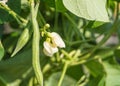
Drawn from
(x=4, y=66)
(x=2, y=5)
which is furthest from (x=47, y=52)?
(x=4, y=66)

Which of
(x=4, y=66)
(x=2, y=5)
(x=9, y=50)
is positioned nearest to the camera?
(x=2, y=5)

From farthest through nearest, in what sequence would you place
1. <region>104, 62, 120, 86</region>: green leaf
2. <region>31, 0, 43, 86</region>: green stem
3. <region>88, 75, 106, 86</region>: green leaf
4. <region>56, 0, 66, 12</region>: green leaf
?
<region>104, 62, 120, 86</region>: green leaf
<region>88, 75, 106, 86</region>: green leaf
<region>56, 0, 66, 12</region>: green leaf
<region>31, 0, 43, 86</region>: green stem

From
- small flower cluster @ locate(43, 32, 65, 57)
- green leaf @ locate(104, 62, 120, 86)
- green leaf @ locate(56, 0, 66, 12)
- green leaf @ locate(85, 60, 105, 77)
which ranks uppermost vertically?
green leaf @ locate(56, 0, 66, 12)

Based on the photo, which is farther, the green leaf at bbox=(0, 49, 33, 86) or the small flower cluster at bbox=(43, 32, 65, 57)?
the green leaf at bbox=(0, 49, 33, 86)

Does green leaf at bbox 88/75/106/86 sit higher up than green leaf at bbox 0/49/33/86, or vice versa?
green leaf at bbox 0/49/33/86

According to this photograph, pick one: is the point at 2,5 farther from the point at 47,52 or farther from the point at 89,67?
the point at 89,67

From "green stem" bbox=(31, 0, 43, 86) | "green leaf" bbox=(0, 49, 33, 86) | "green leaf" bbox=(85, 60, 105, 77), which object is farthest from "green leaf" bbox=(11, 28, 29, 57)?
"green leaf" bbox=(85, 60, 105, 77)

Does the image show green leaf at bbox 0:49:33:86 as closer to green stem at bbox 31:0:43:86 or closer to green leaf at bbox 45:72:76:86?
green leaf at bbox 45:72:76:86

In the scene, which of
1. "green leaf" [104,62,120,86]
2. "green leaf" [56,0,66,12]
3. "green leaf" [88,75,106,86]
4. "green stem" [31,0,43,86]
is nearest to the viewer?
"green stem" [31,0,43,86]
